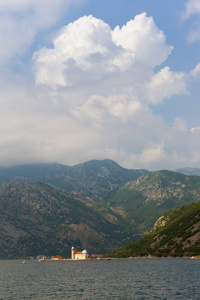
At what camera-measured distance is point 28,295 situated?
101m

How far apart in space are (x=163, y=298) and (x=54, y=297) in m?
32.0

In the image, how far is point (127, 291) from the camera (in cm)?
10350

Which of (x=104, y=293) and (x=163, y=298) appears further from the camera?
(x=104, y=293)

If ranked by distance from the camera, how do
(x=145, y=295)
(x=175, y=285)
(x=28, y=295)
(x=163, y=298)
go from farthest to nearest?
(x=175, y=285)
(x=28, y=295)
(x=145, y=295)
(x=163, y=298)

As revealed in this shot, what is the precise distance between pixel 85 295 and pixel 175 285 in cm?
3688

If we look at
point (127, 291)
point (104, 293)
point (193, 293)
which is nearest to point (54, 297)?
point (104, 293)

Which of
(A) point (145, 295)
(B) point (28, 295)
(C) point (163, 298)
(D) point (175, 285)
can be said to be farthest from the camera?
(D) point (175, 285)

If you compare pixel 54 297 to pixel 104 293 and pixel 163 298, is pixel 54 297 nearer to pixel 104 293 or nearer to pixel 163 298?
pixel 104 293

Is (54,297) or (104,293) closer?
(54,297)

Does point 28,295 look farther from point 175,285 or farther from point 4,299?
point 175,285

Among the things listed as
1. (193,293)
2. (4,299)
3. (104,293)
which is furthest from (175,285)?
(4,299)

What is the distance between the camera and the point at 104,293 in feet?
333

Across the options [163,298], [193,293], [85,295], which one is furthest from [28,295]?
[193,293]

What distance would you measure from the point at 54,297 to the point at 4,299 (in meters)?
14.6
